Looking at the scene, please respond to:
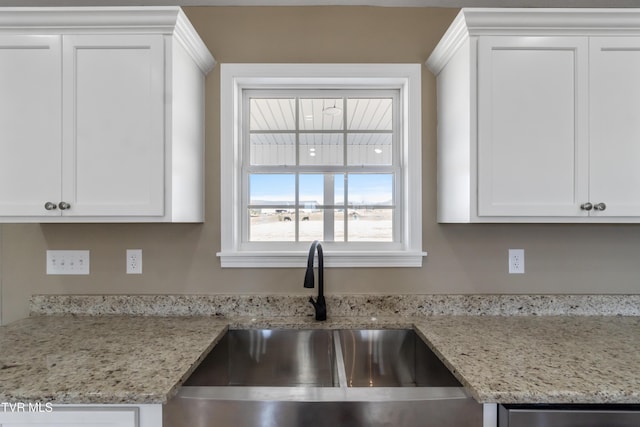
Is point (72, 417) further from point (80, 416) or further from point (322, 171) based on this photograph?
point (322, 171)

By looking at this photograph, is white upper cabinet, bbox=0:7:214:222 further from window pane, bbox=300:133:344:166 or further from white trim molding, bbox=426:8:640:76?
white trim molding, bbox=426:8:640:76

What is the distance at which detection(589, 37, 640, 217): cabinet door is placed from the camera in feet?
4.48

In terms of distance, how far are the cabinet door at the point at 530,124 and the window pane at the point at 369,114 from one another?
0.59m

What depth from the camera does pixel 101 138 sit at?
4.40 feet

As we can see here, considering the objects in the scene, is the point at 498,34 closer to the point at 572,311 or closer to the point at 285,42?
the point at 285,42

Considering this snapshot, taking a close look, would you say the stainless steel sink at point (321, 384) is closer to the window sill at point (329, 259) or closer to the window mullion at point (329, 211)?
the window sill at point (329, 259)

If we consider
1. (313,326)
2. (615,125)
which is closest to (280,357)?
(313,326)

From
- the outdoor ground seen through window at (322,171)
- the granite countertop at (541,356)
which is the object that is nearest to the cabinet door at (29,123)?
the outdoor ground seen through window at (322,171)

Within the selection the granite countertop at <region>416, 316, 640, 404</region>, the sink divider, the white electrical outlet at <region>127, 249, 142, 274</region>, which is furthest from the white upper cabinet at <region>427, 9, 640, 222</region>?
the white electrical outlet at <region>127, 249, 142, 274</region>

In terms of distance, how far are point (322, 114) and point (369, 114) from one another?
0.87 ft

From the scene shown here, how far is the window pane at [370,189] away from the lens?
6.15ft

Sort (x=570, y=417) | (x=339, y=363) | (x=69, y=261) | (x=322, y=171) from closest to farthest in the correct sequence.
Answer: (x=570, y=417) → (x=339, y=363) → (x=69, y=261) → (x=322, y=171)

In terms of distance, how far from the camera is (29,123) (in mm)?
1343

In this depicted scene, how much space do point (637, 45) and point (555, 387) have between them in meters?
1.42
